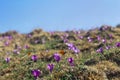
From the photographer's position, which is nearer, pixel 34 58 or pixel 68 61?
pixel 68 61

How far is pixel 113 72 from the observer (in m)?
11.8

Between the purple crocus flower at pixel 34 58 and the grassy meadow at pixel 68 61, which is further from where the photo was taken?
the purple crocus flower at pixel 34 58

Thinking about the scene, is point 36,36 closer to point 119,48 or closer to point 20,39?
point 20,39

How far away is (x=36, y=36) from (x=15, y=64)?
8961 mm

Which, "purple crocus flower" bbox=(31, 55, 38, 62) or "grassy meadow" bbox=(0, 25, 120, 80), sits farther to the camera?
"purple crocus flower" bbox=(31, 55, 38, 62)

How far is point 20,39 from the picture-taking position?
2505cm

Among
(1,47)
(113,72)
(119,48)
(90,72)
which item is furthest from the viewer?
(1,47)

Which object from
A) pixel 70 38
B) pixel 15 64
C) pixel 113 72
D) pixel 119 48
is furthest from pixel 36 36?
pixel 113 72

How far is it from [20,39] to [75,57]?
34.5 feet

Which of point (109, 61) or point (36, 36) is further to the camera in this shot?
point (36, 36)

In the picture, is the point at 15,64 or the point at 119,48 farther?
the point at 15,64

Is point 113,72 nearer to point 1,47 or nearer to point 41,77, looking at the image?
point 41,77

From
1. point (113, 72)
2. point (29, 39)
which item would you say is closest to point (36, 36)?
point (29, 39)

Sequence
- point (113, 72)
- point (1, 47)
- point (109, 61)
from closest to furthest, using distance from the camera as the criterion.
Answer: point (113, 72) → point (109, 61) → point (1, 47)
